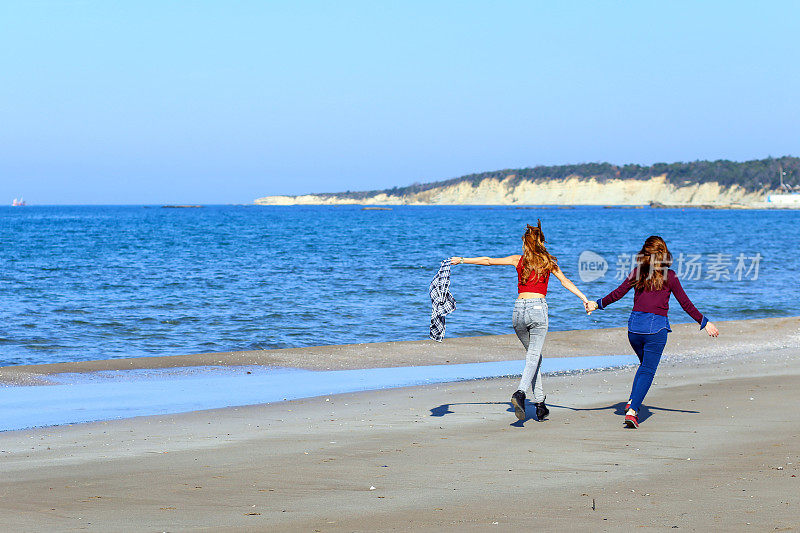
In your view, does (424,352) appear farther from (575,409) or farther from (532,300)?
(532,300)

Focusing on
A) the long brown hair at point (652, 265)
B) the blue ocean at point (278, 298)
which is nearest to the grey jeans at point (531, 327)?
the long brown hair at point (652, 265)

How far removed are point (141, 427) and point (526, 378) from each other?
12.7 feet

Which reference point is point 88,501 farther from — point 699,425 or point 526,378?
point 699,425

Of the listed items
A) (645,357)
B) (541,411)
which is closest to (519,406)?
(541,411)

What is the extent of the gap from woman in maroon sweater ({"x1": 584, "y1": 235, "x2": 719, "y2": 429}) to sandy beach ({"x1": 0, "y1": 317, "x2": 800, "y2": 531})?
0.46 m

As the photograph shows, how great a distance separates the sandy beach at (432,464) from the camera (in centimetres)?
553

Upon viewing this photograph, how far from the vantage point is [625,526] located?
5.27m

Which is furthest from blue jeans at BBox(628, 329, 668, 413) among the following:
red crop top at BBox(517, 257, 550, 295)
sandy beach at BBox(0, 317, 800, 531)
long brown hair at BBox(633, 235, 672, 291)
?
red crop top at BBox(517, 257, 550, 295)

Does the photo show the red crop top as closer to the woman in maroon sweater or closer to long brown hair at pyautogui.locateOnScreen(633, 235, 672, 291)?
the woman in maroon sweater

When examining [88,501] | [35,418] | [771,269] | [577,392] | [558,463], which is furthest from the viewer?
[771,269]

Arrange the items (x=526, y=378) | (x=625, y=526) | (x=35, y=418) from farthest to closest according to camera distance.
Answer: (x=35, y=418)
(x=526, y=378)
(x=625, y=526)

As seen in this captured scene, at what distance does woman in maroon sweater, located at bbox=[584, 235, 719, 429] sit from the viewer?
8.31 metres

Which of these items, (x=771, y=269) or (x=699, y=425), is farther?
(x=771, y=269)

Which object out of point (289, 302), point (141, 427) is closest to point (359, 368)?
point (141, 427)
